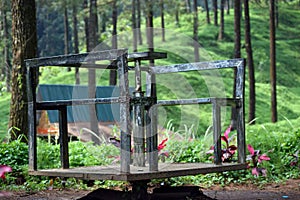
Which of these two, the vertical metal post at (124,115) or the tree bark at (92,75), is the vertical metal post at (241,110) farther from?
the tree bark at (92,75)

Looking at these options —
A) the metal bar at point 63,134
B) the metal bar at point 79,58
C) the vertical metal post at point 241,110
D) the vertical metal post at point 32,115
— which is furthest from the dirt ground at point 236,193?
the metal bar at point 79,58

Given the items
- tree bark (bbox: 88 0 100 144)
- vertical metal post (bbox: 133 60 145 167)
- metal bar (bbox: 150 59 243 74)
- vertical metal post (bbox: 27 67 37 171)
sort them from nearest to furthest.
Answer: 1. vertical metal post (bbox: 133 60 145 167)
2. vertical metal post (bbox: 27 67 37 171)
3. metal bar (bbox: 150 59 243 74)
4. tree bark (bbox: 88 0 100 144)

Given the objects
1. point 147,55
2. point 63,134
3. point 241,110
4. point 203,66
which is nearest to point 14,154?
point 63,134

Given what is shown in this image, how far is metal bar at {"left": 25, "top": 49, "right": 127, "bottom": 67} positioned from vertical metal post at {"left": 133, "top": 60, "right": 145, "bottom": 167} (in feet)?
1.80

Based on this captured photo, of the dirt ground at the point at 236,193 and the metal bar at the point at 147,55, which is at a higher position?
the metal bar at the point at 147,55

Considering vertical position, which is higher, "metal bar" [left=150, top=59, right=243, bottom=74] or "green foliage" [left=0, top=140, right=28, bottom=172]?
"metal bar" [left=150, top=59, right=243, bottom=74]

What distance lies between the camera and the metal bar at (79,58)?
3792 millimetres

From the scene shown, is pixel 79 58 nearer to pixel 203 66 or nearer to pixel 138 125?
pixel 138 125

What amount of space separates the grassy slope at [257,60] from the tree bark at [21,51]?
1169 centimetres

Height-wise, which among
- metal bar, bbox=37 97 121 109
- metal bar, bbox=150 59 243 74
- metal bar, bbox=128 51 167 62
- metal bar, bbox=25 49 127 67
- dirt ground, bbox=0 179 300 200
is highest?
metal bar, bbox=128 51 167 62

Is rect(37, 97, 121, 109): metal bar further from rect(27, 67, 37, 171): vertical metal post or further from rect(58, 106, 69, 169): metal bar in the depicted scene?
rect(58, 106, 69, 169): metal bar

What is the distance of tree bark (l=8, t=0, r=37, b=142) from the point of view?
7.95 meters

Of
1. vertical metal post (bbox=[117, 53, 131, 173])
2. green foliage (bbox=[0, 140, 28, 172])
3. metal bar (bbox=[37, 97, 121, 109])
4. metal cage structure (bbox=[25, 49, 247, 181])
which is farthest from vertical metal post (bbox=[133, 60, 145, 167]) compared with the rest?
green foliage (bbox=[0, 140, 28, 172])

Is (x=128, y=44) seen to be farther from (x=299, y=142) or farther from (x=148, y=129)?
(x=148, y=129)
